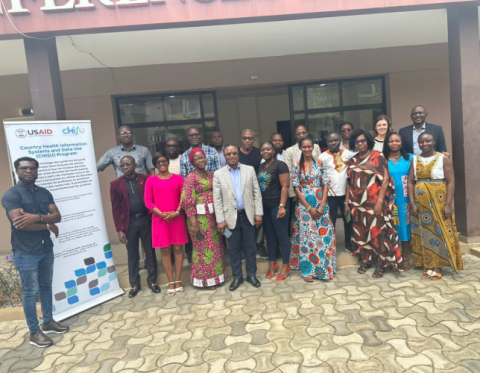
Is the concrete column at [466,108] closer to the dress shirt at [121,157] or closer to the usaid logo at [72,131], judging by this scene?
the dress shirt at [121,157]

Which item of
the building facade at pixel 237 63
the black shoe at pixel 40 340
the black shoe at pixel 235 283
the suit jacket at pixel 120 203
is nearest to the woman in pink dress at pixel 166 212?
the suit jacket at pixel 120 203

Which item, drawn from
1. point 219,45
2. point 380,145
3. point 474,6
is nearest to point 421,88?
point 474,6

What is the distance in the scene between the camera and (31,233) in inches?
110

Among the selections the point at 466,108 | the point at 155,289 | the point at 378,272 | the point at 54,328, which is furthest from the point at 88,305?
the point at 466,108

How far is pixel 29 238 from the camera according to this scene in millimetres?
2775

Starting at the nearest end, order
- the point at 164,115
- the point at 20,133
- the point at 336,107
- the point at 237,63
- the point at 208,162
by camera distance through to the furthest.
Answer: the point at 20,133 → the point at 208,162 → the point at 237,63 → the point at 164,115 → the point at 336,107

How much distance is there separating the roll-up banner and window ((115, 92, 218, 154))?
2.39 m

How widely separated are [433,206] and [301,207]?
139cm

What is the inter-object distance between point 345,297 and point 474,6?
396 cm

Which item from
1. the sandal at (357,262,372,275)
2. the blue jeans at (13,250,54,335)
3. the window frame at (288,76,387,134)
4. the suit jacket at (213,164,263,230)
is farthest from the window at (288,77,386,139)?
the blue jeans at (13,250,54,335)

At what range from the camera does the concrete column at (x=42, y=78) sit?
11.8 ft

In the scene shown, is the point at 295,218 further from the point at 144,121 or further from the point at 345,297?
the point at 144,121

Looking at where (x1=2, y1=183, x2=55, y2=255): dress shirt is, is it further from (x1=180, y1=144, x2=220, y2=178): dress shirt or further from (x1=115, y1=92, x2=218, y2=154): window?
(x1=115, y1=92, x2=218, y2=154): window

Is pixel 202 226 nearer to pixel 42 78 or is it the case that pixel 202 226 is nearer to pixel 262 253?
pixel 262 253
